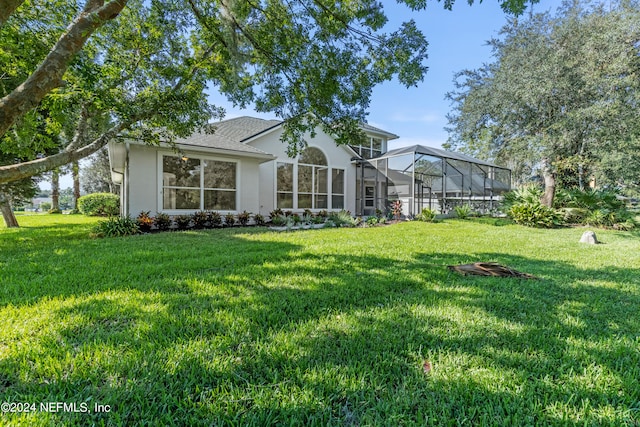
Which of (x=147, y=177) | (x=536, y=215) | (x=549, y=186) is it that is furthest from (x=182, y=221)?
(x=549, y=186)

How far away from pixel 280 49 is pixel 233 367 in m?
6.63

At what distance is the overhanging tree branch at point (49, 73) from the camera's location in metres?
3.57

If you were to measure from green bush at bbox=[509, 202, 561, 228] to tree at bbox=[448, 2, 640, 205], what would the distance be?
86.7 inches

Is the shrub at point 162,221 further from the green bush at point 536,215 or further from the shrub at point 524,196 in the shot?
the shrub at point 524,196

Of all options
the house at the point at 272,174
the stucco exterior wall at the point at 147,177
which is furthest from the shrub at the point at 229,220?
the stucco exterior wall at the point at 147,177

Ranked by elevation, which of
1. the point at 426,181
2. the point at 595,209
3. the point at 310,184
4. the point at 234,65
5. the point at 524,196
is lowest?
the point at 595,209

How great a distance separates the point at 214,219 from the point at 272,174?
13.2 ft

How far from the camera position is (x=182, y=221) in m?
10.1

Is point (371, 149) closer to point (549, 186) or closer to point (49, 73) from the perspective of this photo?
point (549, 186)

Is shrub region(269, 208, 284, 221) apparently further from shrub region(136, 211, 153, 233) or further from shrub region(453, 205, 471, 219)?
shrub region(453, 205, 471, 219)

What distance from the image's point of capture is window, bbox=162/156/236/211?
34.7 feet

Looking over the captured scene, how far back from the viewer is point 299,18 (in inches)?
256

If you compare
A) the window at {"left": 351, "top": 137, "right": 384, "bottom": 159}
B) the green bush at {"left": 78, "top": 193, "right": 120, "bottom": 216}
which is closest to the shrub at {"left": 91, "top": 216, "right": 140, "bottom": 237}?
the window at {"left": 351, "top": 137, "right": 384, "bottom": 159}

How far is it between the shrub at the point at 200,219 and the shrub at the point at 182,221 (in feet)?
0.66
